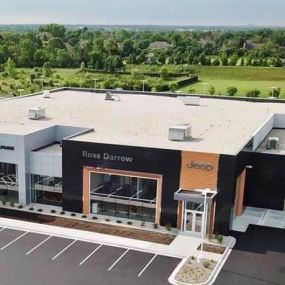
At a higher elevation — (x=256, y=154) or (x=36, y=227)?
(x=256, y=154)

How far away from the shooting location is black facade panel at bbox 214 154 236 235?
99.2ft

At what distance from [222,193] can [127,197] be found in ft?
20.0

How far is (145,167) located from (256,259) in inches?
339

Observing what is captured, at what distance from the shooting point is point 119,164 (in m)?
32.4

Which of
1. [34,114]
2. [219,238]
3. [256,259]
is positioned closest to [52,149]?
[34,114]

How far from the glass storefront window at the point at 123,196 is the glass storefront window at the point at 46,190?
2.65 metres

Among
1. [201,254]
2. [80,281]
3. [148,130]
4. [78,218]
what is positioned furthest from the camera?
[148,130]

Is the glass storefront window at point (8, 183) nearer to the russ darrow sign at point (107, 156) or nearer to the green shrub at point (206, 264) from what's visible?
the russ darrow sign at point (107, 156)

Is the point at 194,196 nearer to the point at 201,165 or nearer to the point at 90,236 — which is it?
the point at 201,165

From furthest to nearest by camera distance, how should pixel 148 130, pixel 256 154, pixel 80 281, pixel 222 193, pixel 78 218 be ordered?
pixel 148 130, pixel 256 154, pixel 78 218, pixel 222 193, pixel 80 281

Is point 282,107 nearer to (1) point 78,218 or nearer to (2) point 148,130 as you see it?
(2) point 148,130

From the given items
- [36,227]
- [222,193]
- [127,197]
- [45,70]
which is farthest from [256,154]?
[45,70]

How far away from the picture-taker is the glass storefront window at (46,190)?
1367 inches

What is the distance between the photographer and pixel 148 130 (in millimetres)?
38438
